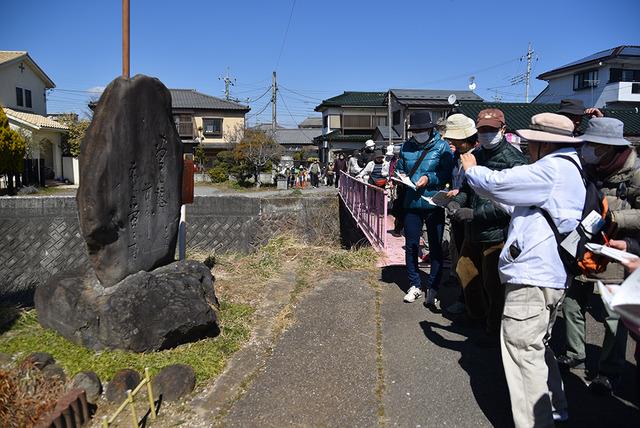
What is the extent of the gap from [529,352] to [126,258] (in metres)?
3.36

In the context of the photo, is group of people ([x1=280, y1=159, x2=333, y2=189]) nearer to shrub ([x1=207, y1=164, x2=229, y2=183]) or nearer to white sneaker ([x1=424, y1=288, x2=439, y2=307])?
shrub ([x1=207, y1=164, x2=229, y2=183])

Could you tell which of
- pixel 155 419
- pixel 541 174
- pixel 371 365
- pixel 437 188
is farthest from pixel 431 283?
pixel 155 419

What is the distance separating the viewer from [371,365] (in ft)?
11.6

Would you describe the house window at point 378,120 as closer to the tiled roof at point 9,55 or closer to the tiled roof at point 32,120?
the tiled roof at point 32,120

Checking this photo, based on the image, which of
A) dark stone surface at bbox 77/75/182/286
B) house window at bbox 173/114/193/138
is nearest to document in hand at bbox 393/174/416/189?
dark stone surface at bbox 77/75/182/286

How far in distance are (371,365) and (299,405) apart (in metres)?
0.73

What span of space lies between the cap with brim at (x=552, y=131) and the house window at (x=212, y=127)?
3609 centimetres

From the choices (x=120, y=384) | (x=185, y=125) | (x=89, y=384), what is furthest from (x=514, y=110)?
(x=185, y=125)

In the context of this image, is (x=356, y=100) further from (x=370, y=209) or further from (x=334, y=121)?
(x=370, y=209)

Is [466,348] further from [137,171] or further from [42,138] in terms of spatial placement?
[42,138]

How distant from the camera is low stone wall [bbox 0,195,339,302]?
9.24 meters

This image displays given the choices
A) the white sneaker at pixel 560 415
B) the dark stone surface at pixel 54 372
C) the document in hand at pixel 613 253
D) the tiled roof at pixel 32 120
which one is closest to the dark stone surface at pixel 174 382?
the dark stone surface at pixel 54 372

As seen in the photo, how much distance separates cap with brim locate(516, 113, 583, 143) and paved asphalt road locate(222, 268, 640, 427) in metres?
1.63

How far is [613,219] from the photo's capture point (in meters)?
2.98
